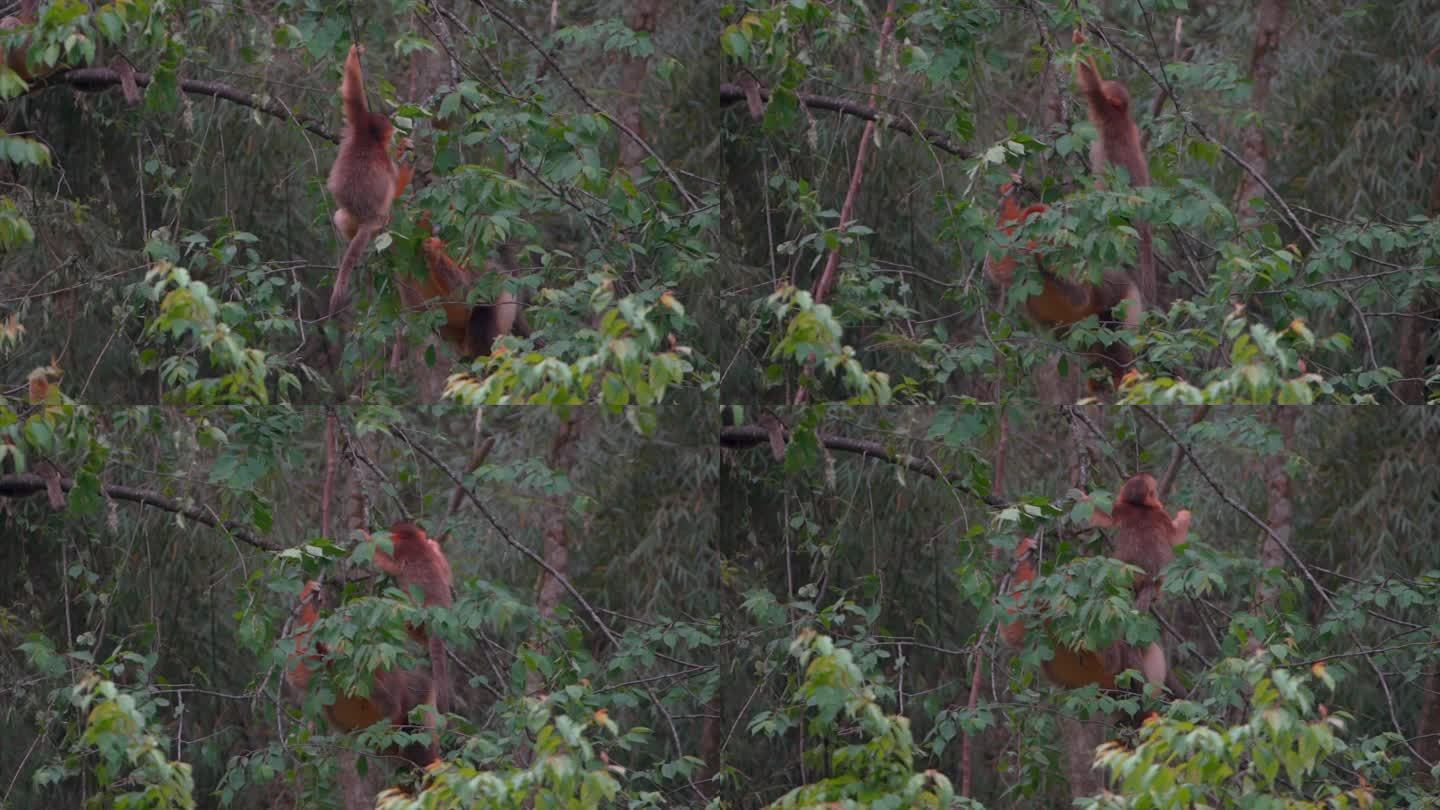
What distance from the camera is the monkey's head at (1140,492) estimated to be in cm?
347

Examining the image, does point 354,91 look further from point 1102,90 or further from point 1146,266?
point 1146,266

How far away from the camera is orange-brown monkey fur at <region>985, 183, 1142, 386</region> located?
3662 millimetres

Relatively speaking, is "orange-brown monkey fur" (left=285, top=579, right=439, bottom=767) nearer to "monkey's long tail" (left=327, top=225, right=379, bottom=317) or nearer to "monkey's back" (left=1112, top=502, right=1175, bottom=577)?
"monkey's long tail" (left=327, top=225, right=379, bottom=317)

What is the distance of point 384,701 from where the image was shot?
138 inches

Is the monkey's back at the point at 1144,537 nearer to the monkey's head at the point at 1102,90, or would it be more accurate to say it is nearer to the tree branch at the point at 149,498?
the monkey's head at the point at 1102,90

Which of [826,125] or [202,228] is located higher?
[826,125]

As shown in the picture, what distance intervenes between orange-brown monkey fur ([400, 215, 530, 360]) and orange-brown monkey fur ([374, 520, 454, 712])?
1.66ft

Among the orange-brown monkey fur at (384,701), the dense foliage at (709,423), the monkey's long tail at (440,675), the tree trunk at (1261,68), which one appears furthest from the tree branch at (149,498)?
the tree trunk at (1261,68)

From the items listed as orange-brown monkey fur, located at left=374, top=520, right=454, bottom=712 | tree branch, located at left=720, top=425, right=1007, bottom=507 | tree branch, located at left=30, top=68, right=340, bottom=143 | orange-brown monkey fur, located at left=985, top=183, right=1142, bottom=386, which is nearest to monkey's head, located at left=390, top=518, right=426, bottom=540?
orange-brown monkey fur, located at left=374, top=520, right=454, bottom=712

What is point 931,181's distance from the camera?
4.34 meters

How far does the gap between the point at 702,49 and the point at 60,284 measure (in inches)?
71.1

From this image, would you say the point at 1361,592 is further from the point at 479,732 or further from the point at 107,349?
the point at 107,349

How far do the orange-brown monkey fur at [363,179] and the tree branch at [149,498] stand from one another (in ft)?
1.68

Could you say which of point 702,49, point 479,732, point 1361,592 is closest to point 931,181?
point 702,49
